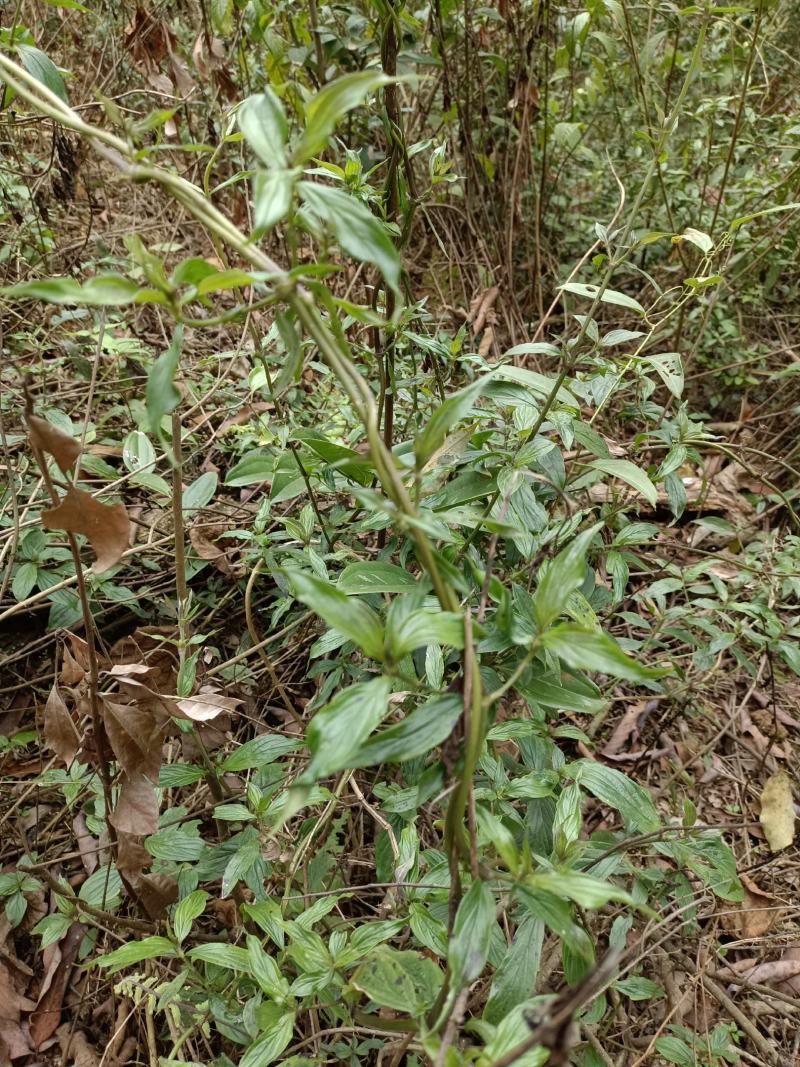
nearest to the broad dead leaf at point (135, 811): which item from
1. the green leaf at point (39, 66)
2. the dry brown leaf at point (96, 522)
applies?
the dry brown leaf at point (96, 522)

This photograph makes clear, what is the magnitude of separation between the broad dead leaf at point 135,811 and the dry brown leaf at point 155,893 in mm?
135

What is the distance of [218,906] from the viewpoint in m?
1.36

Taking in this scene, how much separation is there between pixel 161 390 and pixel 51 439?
12.2 inches

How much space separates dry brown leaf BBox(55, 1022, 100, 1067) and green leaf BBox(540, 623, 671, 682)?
1.37 m

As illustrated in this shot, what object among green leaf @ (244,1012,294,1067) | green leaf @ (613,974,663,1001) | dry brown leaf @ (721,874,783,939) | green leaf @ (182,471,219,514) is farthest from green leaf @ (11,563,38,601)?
dry brown leaf @ (721,874,783,939)

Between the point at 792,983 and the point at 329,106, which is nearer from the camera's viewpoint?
the point at 329,106

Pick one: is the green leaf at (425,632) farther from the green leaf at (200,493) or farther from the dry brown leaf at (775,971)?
the dry brown leaf at (775,971)

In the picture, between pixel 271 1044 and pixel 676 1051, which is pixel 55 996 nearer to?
pixel 271 1044

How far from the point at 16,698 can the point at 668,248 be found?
2.98 metres

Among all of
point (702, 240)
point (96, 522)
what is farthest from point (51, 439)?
point (702, 240)

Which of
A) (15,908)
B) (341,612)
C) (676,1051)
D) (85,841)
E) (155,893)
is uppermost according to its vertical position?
(341,612)

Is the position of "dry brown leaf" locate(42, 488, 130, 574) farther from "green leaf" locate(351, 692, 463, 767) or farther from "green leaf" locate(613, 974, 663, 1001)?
"green leaf" locate(613, 974, 663, 1001)

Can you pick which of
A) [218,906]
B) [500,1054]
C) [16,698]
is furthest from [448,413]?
[16,698]

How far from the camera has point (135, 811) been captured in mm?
1059
